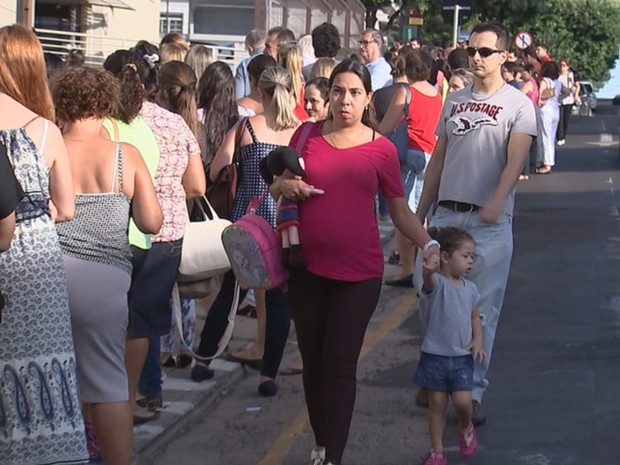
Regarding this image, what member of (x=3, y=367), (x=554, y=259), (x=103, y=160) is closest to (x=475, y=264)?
(x=103, y=160)

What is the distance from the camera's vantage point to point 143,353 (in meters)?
6.60

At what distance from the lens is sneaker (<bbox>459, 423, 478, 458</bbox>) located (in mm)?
6492

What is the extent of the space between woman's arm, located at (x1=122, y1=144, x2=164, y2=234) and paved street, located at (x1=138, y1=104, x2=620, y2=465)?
1.54 metres

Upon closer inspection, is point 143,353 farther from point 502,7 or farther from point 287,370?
point 502,7

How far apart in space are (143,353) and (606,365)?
3228 mm

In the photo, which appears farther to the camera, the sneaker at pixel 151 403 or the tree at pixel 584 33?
the tree at pixel 584 33

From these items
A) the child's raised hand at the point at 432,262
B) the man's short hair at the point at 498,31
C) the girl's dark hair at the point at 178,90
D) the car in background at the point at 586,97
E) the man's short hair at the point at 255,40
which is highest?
the man's short hair at the point at 498,31

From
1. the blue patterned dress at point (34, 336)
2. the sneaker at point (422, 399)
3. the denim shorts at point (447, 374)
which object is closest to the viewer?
the blue patterned dress at point (34, 336)

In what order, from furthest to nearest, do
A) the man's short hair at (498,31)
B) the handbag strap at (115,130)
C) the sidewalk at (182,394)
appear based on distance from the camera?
the man's short hair at (498,31), the sidewalk at (182,394), the handbag strap at (115,130)

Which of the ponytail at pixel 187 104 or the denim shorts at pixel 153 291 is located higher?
the ponytail at pixel 187 104

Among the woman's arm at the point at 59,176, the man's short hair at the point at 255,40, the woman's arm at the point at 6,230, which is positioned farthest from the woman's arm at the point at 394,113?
the woman's arm at the point at 6,230

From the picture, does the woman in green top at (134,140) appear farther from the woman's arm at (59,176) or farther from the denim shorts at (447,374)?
the denim shorts at (447,374)

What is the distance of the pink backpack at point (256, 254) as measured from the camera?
5934mm

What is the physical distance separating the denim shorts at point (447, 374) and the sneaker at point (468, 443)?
0.75 feet
